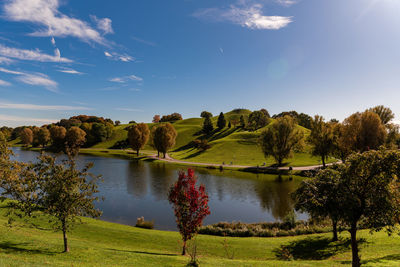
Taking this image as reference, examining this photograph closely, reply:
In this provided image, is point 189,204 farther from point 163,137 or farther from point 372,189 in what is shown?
point 163,137

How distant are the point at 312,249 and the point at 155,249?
14061 millimetres

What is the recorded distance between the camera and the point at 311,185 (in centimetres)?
1465

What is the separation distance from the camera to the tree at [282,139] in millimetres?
63000

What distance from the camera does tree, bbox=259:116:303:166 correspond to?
207 ft

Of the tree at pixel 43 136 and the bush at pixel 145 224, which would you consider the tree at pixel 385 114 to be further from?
the tree at pixel 43 136

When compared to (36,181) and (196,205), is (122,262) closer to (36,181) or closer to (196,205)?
(196,205)

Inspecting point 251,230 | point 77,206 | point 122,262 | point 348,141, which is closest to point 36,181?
point 77,206

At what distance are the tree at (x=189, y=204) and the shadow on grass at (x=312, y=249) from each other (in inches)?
318

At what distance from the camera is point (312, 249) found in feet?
62.1

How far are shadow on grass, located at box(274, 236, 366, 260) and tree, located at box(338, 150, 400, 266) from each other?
5198 mm

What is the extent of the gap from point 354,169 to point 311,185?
279 centimetres

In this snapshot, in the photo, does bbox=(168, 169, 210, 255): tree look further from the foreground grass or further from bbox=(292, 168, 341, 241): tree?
bbox=(292, 168, 341, 241): tree

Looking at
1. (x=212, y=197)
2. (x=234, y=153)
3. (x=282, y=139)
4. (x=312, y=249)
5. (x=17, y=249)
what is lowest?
(x=212, y=197)

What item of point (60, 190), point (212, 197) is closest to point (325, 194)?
point (60, 190)
